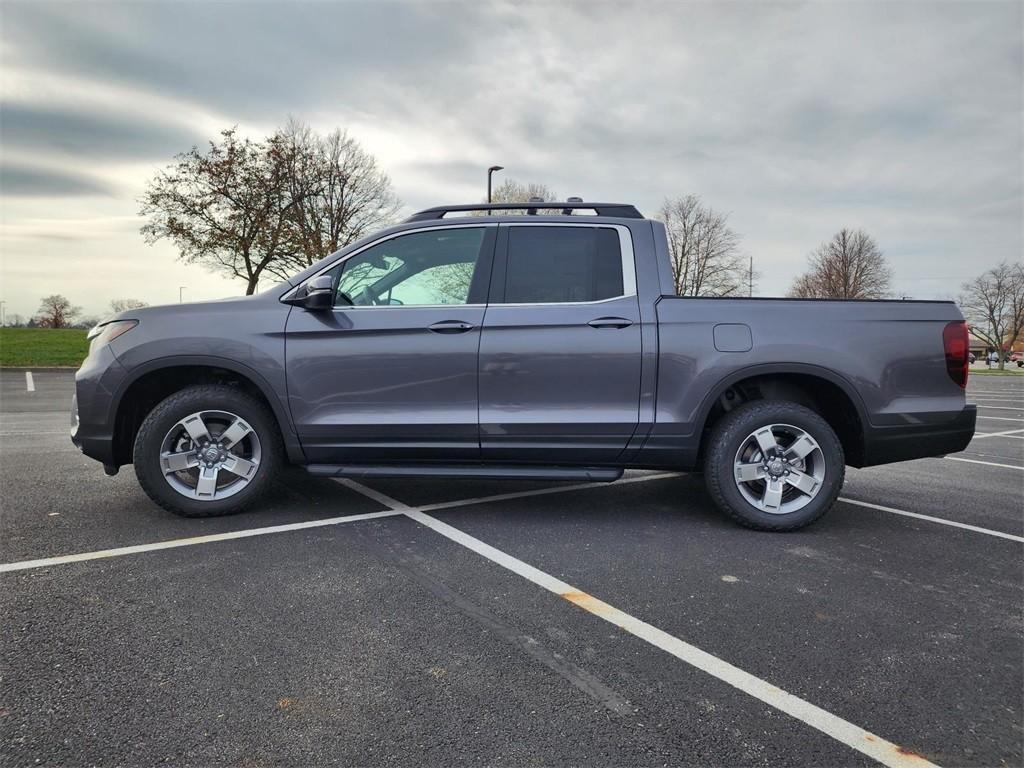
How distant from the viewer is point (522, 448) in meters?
3.77

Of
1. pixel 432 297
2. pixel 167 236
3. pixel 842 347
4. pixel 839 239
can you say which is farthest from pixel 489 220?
pixel 839 239

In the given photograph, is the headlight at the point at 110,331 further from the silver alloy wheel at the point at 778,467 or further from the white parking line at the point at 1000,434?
the white parking line at the point at 1000,434

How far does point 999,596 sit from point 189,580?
3.80 m

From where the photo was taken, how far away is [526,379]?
3730 mm

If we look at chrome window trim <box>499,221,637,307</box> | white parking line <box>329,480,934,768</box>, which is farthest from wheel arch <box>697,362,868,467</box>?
white parking line <box>329,480,934,768</box>

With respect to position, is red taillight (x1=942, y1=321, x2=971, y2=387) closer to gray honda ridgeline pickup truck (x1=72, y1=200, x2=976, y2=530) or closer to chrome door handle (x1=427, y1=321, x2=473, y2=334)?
gray honda ridgeline pickup truck (x1=72, y1=200, x2=976, y2=530)

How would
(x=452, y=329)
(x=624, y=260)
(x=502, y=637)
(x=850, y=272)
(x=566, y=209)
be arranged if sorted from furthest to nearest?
1. (x=850, y=272)
2. (x=566, y=209)
3. (x=624, y=260)
4. (x=452, y=329)
5. (x=502, y=637)

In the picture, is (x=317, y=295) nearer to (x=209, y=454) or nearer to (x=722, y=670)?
(x=209, y=454)

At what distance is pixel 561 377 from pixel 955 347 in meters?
2.37

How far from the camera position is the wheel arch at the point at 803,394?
370 cm

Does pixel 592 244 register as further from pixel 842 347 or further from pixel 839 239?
pixel 839 239

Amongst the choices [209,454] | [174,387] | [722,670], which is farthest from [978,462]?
[174,387]

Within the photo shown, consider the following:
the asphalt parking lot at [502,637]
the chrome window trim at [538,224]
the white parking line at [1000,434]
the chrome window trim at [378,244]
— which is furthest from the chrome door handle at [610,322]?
the white parking line at [1000,434]

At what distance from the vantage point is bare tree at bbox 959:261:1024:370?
5541 cm
